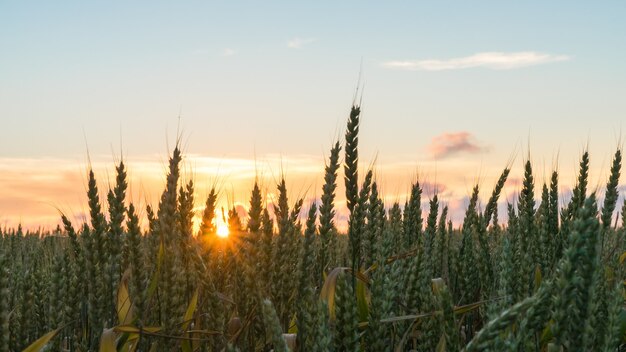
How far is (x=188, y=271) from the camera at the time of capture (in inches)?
139

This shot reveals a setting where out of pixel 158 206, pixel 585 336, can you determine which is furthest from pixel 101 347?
pixel 585 336

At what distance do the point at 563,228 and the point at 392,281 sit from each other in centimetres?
185

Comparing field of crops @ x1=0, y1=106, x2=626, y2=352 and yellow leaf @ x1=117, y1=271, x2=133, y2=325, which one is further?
yellow leaf @ x1=117, y1=271, x2=133, y2=325

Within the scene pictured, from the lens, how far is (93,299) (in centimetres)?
297

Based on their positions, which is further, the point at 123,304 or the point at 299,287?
the point at 123,304

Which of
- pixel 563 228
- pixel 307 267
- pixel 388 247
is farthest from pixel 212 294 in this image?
pixel 563 228

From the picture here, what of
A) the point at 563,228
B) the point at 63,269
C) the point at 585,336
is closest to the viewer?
the point at 585,336

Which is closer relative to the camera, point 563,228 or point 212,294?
point 212,294

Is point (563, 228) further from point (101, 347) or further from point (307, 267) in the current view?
point (101, 347)

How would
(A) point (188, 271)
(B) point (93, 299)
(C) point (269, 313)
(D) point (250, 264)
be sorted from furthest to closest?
1. (A) point (188, 271)
2. (B) point (93, 299)
3. (D) point (250, 264)
4. (C) point (269, 313)

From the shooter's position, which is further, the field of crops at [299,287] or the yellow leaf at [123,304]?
the yellow leaf at [123,304]

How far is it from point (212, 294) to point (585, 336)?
151 cm

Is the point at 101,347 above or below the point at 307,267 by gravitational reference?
below

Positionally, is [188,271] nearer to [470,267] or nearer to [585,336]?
[470,267]
